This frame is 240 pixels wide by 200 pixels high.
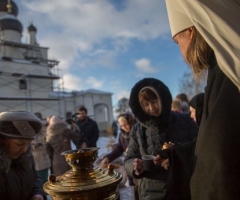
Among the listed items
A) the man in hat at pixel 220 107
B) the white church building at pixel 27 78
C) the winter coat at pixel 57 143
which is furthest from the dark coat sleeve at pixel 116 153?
the white church building at pixel 27 78

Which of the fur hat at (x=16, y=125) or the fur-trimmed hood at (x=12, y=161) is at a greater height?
the fur hat at (x=16, y=125)

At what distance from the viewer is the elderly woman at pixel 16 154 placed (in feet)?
5.33

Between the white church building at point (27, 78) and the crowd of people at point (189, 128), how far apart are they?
2113 centimetres

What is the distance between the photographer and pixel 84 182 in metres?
0.99

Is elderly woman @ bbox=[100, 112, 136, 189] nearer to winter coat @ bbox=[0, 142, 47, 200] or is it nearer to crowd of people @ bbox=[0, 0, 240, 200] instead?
crowd of people @ bbox=[0, 0, 240, 200]

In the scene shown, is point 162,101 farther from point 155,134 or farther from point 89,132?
point 89,132

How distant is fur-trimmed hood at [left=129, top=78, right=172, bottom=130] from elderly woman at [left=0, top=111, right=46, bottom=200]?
3.08ft

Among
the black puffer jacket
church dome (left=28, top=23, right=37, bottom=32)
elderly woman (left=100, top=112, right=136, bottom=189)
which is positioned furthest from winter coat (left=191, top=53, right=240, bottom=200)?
church dome (left=28, top=23, right=37, bottom=32)

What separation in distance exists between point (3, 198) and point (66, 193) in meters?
0.97

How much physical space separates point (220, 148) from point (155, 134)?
4.61 ft

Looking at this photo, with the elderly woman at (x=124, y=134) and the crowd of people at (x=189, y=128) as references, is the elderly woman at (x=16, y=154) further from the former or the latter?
the elderly woman at (x=124, y=134)

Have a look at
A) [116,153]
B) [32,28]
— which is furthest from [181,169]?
[32,28]

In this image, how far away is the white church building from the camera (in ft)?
70.7

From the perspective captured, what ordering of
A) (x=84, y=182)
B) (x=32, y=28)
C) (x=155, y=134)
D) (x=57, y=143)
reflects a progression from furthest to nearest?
(x=32, y=28), (x=57, y=143), (x=155, y=134), (x=84, y=182)
